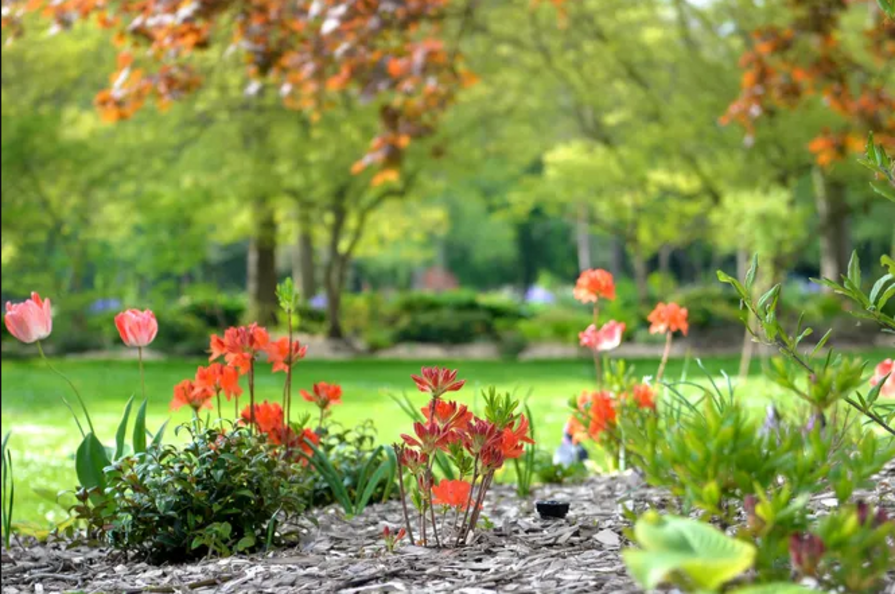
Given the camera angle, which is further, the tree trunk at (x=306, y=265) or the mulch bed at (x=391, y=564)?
the tree trunk at (x=306, y=265)

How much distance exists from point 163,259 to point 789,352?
13.9 meters

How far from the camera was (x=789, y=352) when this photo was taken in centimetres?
214

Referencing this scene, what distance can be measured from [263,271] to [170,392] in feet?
26.1

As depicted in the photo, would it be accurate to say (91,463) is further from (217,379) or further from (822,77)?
(822,77)

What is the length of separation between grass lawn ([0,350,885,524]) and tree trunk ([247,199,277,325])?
2.56 metres

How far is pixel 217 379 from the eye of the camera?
3193mm

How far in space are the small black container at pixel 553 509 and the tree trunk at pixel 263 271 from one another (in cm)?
1423

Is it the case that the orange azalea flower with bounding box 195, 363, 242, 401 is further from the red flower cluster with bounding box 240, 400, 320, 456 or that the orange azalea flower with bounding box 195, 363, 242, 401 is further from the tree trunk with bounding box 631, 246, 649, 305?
the tree trunk with bounding box 631, 246, 649, 305

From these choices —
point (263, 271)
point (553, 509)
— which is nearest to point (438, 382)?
point (553, 509)

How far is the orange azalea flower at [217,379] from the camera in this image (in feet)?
10.3

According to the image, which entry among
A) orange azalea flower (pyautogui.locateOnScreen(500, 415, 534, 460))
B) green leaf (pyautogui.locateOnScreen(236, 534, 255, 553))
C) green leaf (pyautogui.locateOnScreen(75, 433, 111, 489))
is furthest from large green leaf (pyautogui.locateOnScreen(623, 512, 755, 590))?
green leaf (pyautogui.locateOnScreen(75, 433, 111, 489))

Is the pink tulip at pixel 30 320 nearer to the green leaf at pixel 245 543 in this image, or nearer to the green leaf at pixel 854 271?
the green leaf at pixel 245 543

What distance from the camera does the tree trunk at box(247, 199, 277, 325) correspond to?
17.2 m

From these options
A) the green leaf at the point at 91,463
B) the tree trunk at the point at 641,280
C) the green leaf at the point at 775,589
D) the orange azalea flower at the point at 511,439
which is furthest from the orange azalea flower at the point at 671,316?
the tree trunk at the point at 641,280
